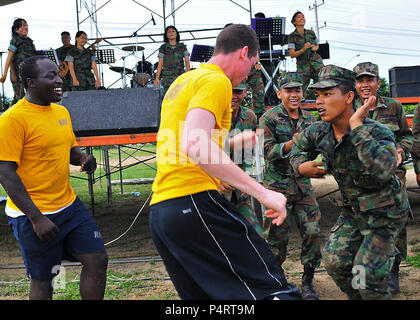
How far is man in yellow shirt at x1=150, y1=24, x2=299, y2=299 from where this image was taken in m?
1.91

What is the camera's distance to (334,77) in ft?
10.5

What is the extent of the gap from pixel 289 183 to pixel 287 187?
0.05 m

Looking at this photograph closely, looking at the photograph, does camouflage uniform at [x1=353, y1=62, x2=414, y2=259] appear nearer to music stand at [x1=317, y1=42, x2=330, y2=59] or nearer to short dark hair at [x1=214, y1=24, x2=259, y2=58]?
short dark hair at [x1=214, y1=24, x2=259, y2=58]

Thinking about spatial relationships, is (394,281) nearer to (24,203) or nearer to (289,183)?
(289,183)

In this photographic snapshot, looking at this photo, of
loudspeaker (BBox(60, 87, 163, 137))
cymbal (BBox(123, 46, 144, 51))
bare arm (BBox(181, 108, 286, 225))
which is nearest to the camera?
bare arm (BBox(181, 108, 286, 225))

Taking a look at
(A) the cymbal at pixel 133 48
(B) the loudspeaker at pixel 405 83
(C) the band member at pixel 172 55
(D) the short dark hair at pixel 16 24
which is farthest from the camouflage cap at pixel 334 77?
(A) the cymbal at pixel 133 48

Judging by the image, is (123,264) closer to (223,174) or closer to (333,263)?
(333,263)

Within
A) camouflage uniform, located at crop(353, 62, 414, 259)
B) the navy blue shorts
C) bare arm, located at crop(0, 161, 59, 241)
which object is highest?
camouflage uniform, located at crop(353, 62, 414, 259)

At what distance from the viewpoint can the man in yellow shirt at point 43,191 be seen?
304 centimetres

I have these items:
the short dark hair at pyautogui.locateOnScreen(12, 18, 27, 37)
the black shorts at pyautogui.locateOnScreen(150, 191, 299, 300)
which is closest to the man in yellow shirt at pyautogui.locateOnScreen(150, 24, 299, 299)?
the black shorts at pyautogui.locateOnScreen(150, 191, 299, 300)

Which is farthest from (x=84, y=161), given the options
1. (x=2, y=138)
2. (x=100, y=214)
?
(x=100, y=214)

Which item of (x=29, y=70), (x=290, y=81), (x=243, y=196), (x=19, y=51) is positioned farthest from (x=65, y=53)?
(x=243, y=196)

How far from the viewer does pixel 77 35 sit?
372 inches
